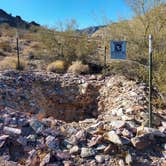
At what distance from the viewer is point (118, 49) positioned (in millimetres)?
8914

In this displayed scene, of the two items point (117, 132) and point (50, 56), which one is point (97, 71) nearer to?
point (50, 56)

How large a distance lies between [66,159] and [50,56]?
524 inches

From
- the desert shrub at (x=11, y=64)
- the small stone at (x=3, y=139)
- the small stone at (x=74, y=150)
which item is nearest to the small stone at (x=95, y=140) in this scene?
the small stone at (x=74, y=150)

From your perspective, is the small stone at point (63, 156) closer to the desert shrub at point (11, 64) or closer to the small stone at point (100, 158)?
the small stone at point (100, 158)

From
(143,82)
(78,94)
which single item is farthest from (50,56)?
(143,82)

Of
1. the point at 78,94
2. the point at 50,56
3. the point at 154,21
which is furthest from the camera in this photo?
the point at 50,56

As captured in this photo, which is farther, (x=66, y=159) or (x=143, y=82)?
(x=143, y=82)

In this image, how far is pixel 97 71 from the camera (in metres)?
17.6

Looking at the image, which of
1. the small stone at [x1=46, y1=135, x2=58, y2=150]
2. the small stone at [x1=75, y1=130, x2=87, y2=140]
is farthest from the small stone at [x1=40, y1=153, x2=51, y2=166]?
the small stone at [x1=75, y1=130, x2=87, y2=140]

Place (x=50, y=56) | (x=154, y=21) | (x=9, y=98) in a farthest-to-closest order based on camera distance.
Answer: (x=50, y=56)
(x=154, y=21)
(x=9, y=98)

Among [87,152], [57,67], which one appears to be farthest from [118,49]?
[57,67]

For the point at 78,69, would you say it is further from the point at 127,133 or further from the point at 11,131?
the point at 11,131

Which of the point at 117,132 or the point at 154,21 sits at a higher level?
the point at 154,21

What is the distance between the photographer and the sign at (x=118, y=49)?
8.87 m
